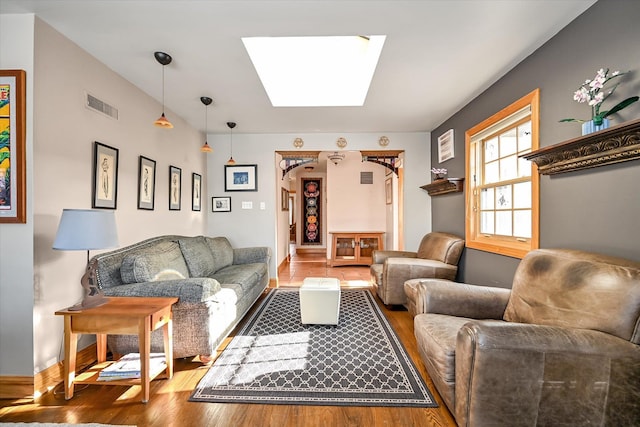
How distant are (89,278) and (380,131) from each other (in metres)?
4.05

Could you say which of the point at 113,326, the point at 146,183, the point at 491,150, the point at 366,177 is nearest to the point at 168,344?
the point at 113,326

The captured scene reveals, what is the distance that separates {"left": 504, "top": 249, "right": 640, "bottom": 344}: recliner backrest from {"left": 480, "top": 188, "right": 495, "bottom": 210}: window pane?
1.26m

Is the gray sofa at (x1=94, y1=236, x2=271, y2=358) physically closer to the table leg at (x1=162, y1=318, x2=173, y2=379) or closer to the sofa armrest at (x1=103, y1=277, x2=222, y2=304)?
the sofa armrest at (x1=103, y1=277, x2=222, y2=304)

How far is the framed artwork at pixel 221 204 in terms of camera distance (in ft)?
15.7

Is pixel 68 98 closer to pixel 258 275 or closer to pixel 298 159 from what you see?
pixel 258 275

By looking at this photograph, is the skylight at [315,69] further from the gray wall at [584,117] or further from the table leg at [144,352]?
the table leg at [144,352]

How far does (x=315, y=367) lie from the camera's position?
86.9 inches

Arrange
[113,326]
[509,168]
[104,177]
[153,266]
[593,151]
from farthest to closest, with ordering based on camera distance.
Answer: [509,168] → [104,177] → [153,266] → [113,326] → [593,151]

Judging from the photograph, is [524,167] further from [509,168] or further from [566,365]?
[566,365]

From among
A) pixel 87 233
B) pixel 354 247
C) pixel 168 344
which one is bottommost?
pixel 168 344

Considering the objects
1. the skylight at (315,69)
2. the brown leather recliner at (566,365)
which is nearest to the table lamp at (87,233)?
the skylight at (315,69)

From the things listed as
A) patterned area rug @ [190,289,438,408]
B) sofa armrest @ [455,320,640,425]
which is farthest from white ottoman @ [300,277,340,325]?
sofa armrest @ [455,320,640,425]

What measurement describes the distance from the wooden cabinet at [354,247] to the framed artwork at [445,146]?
2600mm

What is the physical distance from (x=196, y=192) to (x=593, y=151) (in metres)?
4.38
